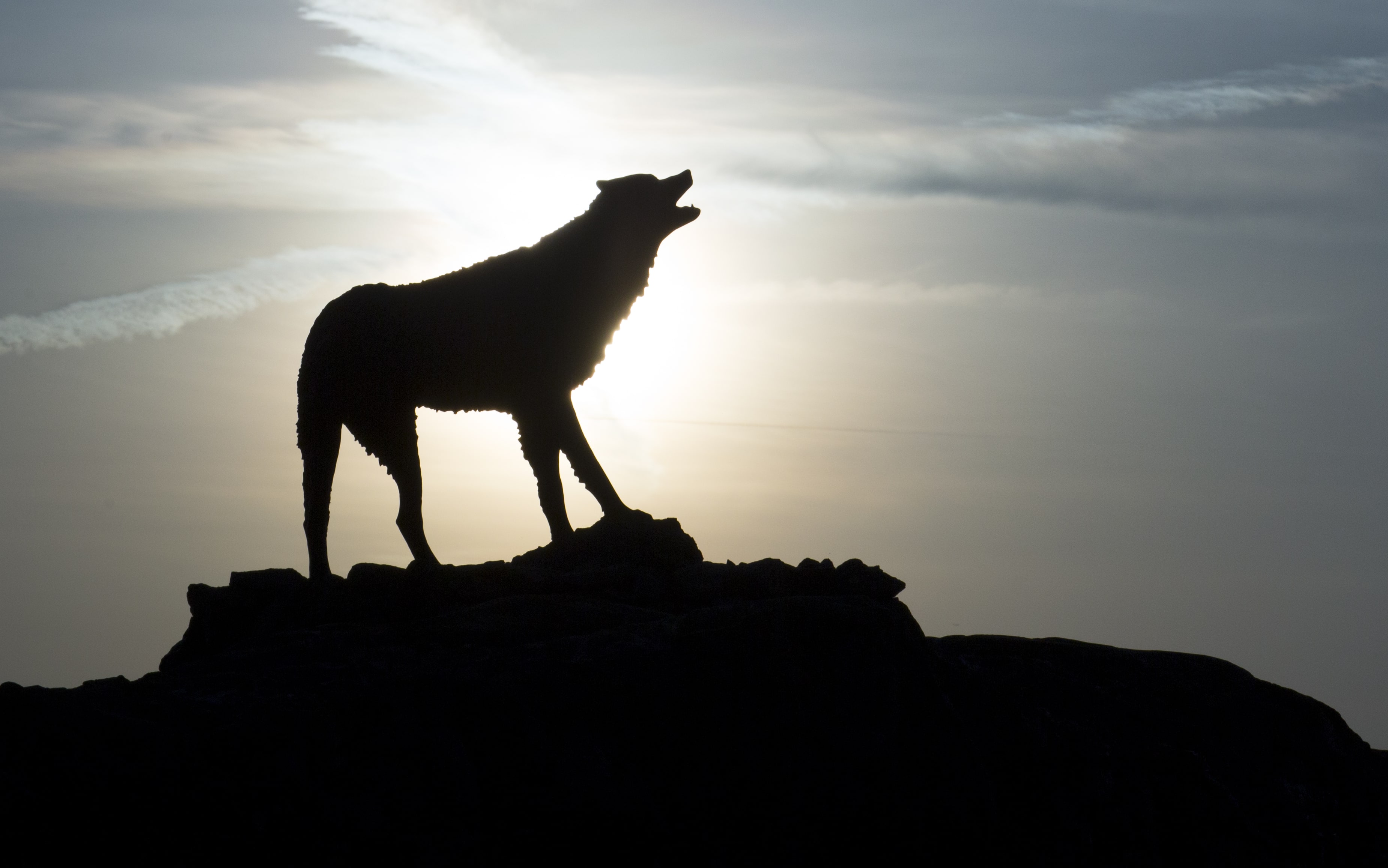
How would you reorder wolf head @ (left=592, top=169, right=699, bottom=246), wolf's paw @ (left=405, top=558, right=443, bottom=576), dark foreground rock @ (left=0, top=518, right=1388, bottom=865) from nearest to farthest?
dark foreground rock @ (left=0, top=518, right=1388, bottom=865) < wolf's paw @ (left=405, top=558, right=443, bottom=576) < wolf head @ (left=592, top=169, right=699, bottom=246)

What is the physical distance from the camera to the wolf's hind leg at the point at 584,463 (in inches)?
503

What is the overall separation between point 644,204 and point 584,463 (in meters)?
2.60

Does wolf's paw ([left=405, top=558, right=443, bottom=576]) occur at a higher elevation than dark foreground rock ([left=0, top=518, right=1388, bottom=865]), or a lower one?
higher

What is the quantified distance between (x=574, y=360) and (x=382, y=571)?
2709 mm

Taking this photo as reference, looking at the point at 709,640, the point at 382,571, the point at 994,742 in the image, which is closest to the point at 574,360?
the point at 382,571

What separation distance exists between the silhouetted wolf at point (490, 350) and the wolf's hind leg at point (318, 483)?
11 millimetres

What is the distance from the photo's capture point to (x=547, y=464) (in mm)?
12781

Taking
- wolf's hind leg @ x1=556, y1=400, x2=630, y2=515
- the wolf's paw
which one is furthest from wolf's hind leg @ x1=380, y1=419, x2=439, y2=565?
wolf's hind leg @ x1=556, y1=400, x2=630, y2=515

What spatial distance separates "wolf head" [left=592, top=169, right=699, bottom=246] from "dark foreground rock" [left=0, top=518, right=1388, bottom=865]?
9.86ft

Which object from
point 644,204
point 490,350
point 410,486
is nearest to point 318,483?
point 410,486

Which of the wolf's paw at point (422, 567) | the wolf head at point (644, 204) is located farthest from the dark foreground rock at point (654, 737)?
the wolf head at point (644, 204)

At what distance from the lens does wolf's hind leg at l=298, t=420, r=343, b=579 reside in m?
12.6

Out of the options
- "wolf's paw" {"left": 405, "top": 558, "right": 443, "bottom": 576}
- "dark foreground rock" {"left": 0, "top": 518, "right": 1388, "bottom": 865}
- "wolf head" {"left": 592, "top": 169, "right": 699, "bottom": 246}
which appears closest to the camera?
"dark foreground rock" {"left": 0, "top": 518, "right": 1388, "bottom": 865}

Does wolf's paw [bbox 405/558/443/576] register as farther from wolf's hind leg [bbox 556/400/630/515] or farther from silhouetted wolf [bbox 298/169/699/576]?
wolf's hind leg [bbox 556/400/630/515]
